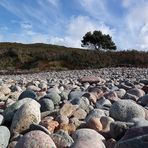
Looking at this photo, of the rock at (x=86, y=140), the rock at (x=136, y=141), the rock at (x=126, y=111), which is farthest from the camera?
the rock at (x=126, y=111)

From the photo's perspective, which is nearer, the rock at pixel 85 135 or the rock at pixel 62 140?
the rock at pixel 85 135

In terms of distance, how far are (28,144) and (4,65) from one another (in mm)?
35241

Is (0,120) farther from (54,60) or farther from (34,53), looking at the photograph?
(34,53)

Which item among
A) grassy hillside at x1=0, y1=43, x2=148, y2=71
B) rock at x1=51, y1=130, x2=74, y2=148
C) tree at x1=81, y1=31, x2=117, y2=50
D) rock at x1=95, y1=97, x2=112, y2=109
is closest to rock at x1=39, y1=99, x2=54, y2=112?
rock at x1=95, y1=97, x2=112, y2=109

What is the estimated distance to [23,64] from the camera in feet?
124

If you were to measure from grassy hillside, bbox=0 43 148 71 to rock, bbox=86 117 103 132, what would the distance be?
70.2 feet

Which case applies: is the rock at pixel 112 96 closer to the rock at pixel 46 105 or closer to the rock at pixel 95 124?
the rock at pixel 46 105

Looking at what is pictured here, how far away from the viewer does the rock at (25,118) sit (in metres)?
3.98

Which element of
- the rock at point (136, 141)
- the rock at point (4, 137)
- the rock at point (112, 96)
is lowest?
the rock at point (4, 137)

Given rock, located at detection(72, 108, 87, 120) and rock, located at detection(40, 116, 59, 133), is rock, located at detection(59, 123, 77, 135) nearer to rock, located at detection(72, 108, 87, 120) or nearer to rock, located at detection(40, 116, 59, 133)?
rock, located at detection(40, 116, 59, 133)

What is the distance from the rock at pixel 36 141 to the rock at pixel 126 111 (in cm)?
121

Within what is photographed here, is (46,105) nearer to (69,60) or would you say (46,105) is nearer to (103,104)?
(103,104)

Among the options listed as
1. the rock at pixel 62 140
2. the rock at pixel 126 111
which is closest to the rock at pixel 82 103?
the rock at pixel 126 111

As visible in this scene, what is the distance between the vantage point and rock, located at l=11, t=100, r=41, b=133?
Result: 3.98 m
